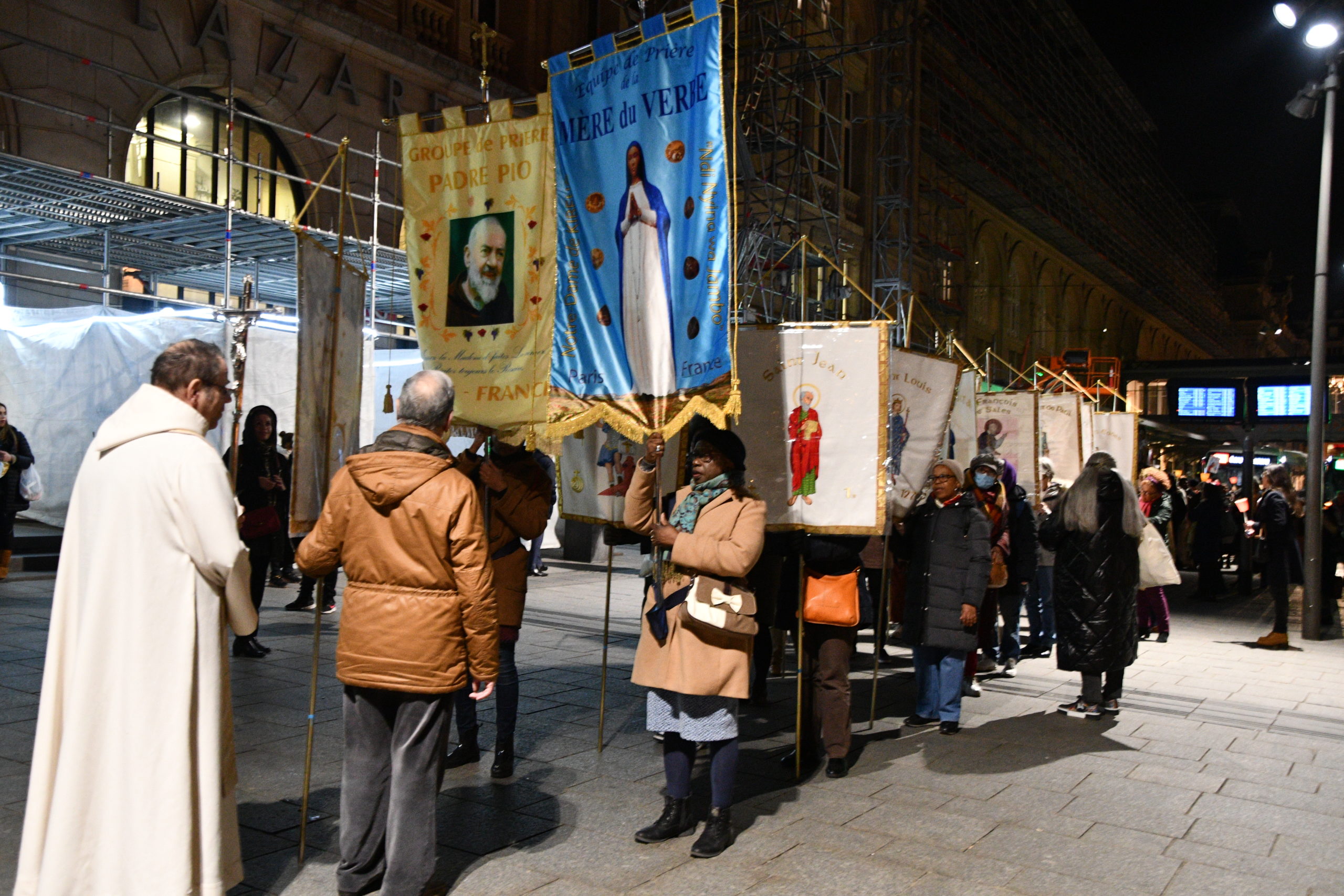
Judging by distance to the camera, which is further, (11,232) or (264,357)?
(264,357)

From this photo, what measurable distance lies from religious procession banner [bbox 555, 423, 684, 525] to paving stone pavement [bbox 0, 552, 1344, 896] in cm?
132

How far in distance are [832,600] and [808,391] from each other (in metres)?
1.25

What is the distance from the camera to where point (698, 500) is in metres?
4.92

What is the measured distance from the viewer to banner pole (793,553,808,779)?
5.79 m

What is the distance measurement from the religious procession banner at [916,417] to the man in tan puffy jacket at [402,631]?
4.06 m

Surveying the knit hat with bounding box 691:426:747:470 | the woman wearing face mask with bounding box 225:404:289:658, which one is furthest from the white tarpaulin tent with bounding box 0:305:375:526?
the knit hat with bounding box 691:426:747:470

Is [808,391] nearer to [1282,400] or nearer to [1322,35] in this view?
[1322,35]

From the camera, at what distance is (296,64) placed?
15969mm

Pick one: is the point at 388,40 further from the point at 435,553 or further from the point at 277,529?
the point at 435,553

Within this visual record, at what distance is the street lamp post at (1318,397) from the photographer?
12578mm

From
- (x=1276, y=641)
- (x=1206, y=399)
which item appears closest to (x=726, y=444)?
(x=1276, y=641)

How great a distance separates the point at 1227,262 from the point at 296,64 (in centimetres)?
10640

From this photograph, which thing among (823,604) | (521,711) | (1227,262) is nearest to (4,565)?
(521,711)

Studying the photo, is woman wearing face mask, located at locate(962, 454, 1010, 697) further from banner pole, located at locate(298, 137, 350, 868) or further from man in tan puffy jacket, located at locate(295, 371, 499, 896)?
man in tan puffy jacket, located at locate(295, 371, 499, 896)
